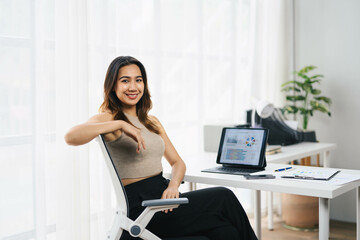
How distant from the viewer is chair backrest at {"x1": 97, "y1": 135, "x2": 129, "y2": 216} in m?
1.79

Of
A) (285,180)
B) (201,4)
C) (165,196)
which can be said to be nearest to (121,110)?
(165,196)

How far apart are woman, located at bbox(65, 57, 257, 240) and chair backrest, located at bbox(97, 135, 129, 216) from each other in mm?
144

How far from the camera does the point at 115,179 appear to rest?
1.79m

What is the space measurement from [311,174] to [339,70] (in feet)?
7.18

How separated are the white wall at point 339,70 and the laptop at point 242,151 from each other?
1.98 metres

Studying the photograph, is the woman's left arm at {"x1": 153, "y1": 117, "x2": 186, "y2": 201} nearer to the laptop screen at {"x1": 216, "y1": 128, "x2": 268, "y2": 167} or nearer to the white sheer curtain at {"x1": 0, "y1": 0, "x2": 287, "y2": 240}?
the laptop screen at {"x1": 216, "y1": 128, "x2": 268, "y2": 167}

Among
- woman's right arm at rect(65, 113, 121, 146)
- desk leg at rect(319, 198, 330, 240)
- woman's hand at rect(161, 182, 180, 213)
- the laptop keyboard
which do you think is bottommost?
desk leg at rect(319, 198, 330, 240)

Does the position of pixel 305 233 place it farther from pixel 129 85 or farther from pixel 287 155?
pixel 129 85

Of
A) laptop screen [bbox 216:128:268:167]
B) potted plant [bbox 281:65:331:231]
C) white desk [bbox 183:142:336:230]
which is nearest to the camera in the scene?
laptop screen [bbox 216:128:268:167]

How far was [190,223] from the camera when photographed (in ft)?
6.79

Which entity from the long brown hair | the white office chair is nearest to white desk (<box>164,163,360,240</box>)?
the long brown hair

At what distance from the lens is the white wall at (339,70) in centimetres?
410

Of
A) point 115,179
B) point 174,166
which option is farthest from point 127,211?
point 174,166

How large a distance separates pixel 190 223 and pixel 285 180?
0.52m
